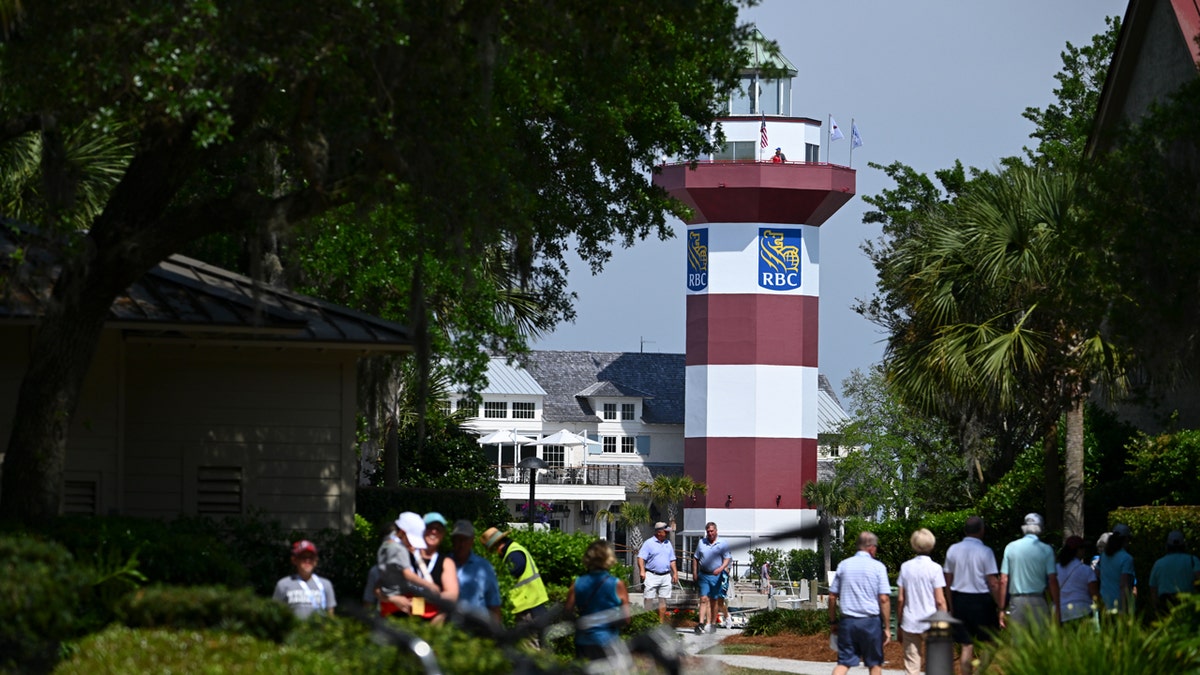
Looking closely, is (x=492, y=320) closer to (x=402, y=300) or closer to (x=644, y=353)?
(x=402, y=300)

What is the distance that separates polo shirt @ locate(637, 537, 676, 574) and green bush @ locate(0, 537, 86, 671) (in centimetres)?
1391

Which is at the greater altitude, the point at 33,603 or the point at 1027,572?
the point at 33,603

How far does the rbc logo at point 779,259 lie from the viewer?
66500 millimetres

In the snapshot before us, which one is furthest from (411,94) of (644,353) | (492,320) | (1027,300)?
(644,353)

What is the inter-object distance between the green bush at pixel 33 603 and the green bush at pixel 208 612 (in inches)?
15.5

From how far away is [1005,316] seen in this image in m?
27.0

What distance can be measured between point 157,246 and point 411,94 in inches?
89.6

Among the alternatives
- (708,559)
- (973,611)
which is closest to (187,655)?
(973,611)

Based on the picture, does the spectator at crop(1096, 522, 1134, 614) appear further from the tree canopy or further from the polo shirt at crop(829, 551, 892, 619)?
the tree canopy

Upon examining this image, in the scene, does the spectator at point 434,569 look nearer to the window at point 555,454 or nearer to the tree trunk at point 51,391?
the tree trunk at point 51,391

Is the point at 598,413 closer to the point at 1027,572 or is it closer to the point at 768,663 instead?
the point at 768,663

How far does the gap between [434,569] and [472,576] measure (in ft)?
1.05

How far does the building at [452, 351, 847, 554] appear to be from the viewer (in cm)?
8756

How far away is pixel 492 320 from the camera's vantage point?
25.0 metres
